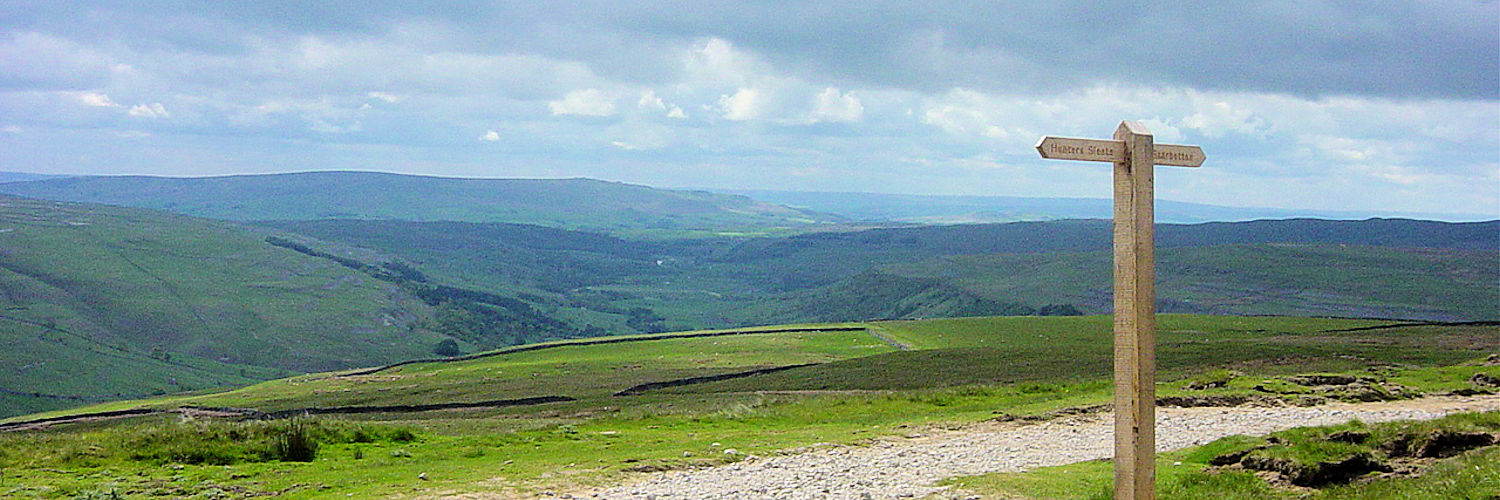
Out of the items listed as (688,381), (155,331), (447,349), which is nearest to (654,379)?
(688,381)

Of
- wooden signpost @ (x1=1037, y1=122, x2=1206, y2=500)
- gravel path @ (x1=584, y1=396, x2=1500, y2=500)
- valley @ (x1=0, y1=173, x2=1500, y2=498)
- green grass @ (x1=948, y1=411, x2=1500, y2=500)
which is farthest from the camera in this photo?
valley @ (x1=0, y1=173, x2=1500, y2=498)

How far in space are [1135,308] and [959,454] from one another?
10.1 m

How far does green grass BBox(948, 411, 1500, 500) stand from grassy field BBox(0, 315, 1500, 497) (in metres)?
6.08

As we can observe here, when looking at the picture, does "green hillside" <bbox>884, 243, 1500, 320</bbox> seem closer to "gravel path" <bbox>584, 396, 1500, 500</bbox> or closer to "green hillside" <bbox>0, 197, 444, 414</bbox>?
"green hillside" <bbox>0, 197, 444, 414</bbox>

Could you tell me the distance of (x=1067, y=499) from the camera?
565 inches

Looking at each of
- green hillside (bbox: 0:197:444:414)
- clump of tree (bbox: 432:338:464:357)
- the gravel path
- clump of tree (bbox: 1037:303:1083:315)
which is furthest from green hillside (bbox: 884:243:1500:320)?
the gravel path

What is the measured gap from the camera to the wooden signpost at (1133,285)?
32.2ft

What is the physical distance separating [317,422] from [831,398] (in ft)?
48.5

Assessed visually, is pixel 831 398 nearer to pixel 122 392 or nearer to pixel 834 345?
pixel 834 345

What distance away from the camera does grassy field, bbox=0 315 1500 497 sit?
18391 millimetres

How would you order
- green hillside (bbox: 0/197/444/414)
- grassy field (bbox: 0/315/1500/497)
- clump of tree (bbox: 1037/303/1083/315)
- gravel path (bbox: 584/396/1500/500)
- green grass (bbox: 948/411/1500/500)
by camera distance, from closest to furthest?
green grass (bbox: 948/411/1500/500)
gravel path (bbox: 584/396/1500/500)
grassy field (bbox: 0/315/1500/497)
green hillside (bbox: 0/197/444/414)
clump of tree (bbox: 1037/303/1083/315)

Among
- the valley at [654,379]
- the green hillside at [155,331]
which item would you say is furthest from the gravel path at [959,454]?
the green hillside at [155,331]

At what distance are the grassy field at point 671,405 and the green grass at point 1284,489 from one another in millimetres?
6084

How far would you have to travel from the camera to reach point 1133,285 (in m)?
9.86
